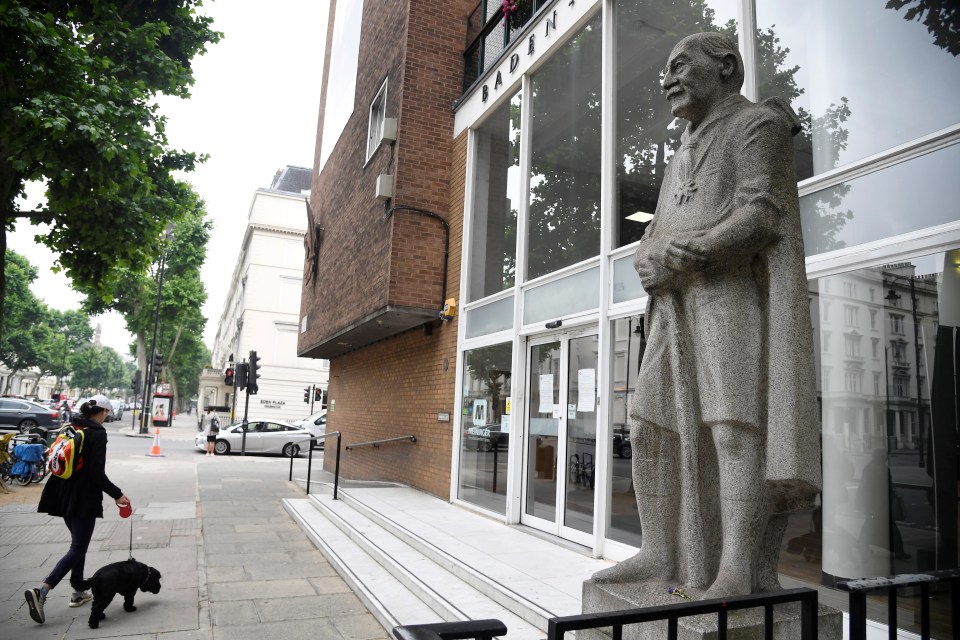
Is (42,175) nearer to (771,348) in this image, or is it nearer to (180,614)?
(180,614)

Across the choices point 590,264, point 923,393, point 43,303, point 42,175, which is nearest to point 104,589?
point 590,264

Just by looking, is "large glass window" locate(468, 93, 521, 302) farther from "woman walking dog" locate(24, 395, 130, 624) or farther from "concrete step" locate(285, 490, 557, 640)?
"woman walking dog" locate(24, 395, 130, 624)

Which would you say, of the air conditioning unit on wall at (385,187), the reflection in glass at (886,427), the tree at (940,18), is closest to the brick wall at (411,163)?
the air conditioning unit on wall at (385,187)

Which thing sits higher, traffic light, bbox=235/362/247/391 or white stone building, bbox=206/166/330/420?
white stone building, bbox=206/166/330/420

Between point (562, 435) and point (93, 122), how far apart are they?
789cm

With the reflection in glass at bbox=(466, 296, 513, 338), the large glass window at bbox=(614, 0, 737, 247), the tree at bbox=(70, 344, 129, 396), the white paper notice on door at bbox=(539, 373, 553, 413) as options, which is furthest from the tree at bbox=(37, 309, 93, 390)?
the large glass window at bbox=(614, 0, 737, 247)

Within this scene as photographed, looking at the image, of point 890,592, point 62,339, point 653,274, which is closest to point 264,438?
point 653,274

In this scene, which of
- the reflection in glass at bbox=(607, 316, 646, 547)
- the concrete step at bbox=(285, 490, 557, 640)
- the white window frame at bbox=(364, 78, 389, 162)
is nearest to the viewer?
the concrete step at bbox=(285, 490, 557, 640)

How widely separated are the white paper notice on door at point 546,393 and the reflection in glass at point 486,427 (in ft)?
2.49

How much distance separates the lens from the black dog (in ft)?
17.1

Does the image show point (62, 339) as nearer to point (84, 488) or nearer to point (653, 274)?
point (84, 488)

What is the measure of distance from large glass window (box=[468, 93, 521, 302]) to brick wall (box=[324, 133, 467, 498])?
1.27ft

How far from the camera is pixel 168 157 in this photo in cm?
1377

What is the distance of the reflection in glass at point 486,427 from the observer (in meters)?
9.02
